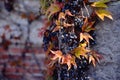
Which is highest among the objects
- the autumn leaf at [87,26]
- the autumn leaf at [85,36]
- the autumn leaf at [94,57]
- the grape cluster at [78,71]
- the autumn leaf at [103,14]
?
the autumn leaf at [103,14]

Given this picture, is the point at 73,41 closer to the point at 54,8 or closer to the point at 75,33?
the point at 75,33

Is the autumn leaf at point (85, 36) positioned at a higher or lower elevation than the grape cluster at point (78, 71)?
higher

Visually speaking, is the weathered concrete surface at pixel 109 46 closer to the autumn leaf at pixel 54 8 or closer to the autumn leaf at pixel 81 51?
the autumn leaf at pixel 81 51

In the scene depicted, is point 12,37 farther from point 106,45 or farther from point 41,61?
point 106,45

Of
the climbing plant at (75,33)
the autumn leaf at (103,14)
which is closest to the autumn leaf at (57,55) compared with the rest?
the climbing plant at (75,33)

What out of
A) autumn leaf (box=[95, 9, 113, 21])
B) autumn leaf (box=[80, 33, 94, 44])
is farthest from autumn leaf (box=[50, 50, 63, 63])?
autumn leaf (box=[95, 9, 113, 21])

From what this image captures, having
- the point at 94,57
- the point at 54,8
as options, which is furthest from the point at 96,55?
the point at 54,8

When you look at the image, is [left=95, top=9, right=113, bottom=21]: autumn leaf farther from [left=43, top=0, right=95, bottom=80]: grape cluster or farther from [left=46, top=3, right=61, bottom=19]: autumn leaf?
[left=46, top=3, right=61, bottom=19]: autumn leaf
